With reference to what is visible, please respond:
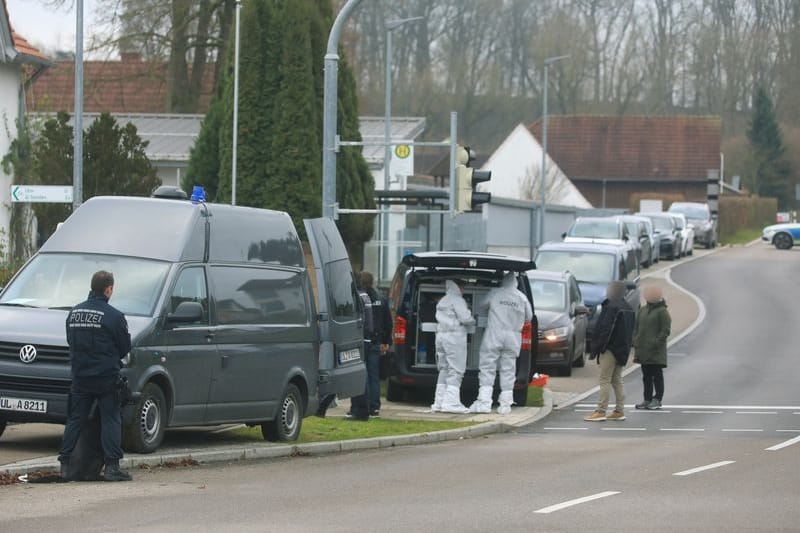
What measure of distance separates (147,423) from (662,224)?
47.6m

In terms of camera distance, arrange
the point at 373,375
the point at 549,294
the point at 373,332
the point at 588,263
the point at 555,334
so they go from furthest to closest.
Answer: the point at 588,263, the point at 549,294, the point at 555,334, the point at 373,375, the point at 373,332

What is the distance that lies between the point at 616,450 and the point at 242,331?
4.06 meters

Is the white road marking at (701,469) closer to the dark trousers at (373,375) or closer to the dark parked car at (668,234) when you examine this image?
the dark trousers at (373,375)

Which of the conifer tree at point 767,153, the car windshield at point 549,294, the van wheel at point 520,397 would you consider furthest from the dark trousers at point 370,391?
the conifer tree at point 767,153

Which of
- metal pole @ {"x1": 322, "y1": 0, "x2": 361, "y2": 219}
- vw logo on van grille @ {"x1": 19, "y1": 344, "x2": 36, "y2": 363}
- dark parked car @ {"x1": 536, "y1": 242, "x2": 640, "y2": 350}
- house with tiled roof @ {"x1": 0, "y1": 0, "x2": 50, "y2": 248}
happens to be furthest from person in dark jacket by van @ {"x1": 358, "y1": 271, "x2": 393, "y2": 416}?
house with tiled roof @ {"x1": 0, "y1": 0, "x2": 50, "y2": 248}

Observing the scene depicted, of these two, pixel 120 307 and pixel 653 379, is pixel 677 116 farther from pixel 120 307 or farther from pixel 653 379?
pixel 120 307

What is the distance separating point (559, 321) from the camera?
2591cm

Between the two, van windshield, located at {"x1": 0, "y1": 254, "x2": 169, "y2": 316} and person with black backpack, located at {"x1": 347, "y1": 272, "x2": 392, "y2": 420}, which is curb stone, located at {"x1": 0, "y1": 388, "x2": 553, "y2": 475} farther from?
person with black backpack, located at {"x1": 347, "y1": 272, "x2": 392, "y2": 420}

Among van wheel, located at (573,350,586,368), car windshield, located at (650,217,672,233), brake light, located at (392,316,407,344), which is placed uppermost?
car windshield, located at (650,217,672,233)

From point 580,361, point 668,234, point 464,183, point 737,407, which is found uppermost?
point 464,183

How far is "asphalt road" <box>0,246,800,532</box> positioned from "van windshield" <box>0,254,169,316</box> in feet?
5.82

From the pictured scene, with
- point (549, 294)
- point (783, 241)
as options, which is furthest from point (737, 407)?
point (783, 241)

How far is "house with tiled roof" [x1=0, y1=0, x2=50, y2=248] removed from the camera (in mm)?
35812

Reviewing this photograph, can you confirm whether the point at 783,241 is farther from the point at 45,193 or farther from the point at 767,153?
the point at 45,193
